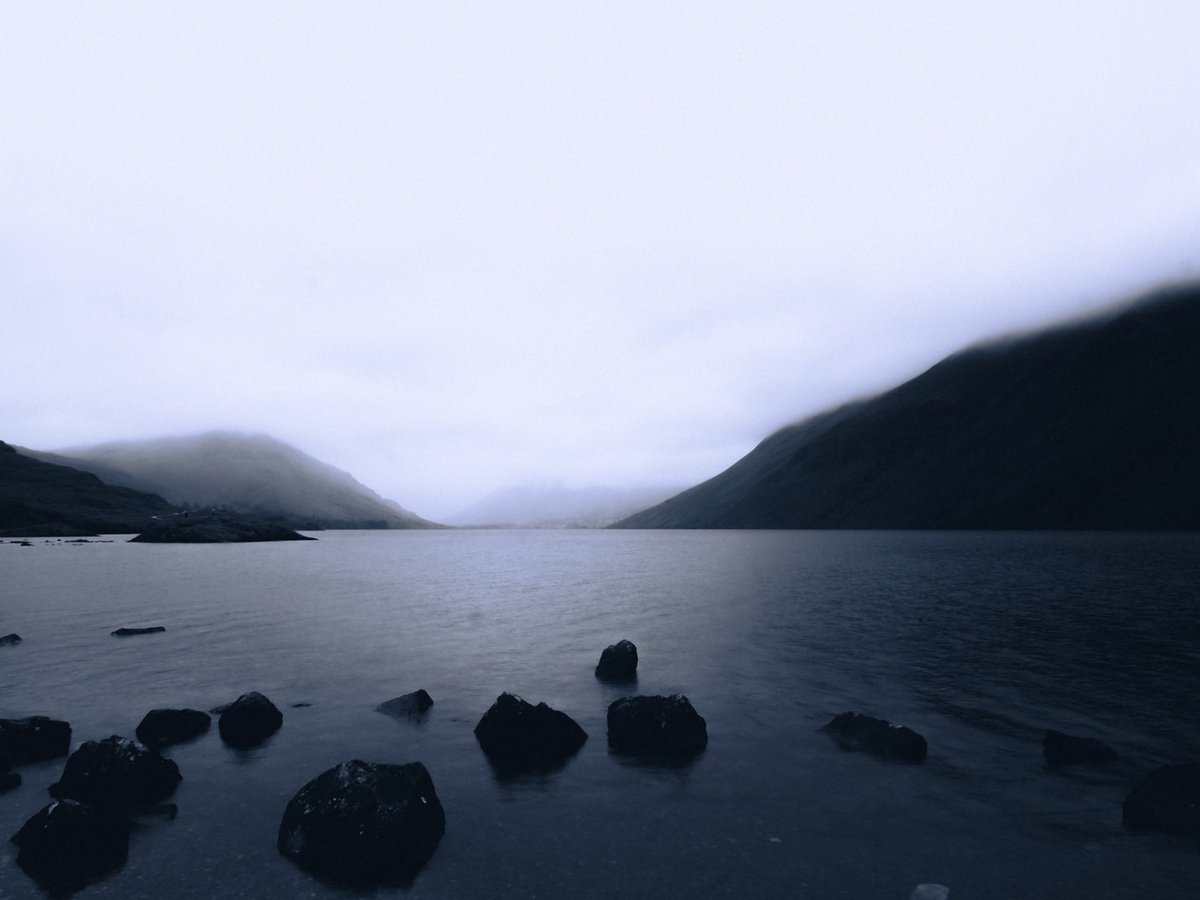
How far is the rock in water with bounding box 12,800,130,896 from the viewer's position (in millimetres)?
11078

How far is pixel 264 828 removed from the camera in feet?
42.4

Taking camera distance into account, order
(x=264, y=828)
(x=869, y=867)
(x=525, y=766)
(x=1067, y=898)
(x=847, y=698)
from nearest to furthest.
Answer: (x=1067, y=898) → (x=869, y=867) → (x=264, y=828) → (x=525, y=766) → (x=847, y=698)

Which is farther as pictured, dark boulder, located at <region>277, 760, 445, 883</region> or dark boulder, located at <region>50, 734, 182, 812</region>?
dark boulder, located at <region>50, 734, 182, 812</region>

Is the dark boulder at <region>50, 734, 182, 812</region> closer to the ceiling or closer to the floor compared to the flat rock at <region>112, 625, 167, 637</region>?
closer to the floor

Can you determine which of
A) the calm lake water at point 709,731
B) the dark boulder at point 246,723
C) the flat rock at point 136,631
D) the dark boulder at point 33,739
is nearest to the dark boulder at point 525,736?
the calm lake water at point 709,731

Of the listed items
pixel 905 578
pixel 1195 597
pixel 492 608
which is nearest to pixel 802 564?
pixel 905 578

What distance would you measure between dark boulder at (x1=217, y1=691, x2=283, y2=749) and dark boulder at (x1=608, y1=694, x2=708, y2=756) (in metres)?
10.1

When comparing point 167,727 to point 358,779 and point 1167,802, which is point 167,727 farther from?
point 1167,802

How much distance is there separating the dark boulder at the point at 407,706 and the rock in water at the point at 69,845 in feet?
29.6

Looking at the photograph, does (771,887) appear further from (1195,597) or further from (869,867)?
(1195,597)

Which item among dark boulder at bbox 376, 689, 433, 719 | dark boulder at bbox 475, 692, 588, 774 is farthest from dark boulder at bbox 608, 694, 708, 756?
dark boulder at bbox 376, 689, 433, 719

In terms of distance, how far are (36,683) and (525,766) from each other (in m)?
21.3

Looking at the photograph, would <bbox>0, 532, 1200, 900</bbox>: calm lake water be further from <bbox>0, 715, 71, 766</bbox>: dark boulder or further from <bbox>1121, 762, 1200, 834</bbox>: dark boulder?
<bbox>0, 715, 71, 766</bbox>: dark boulder

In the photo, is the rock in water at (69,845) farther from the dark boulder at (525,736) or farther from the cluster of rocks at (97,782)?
the dark boulder at (525,736)
